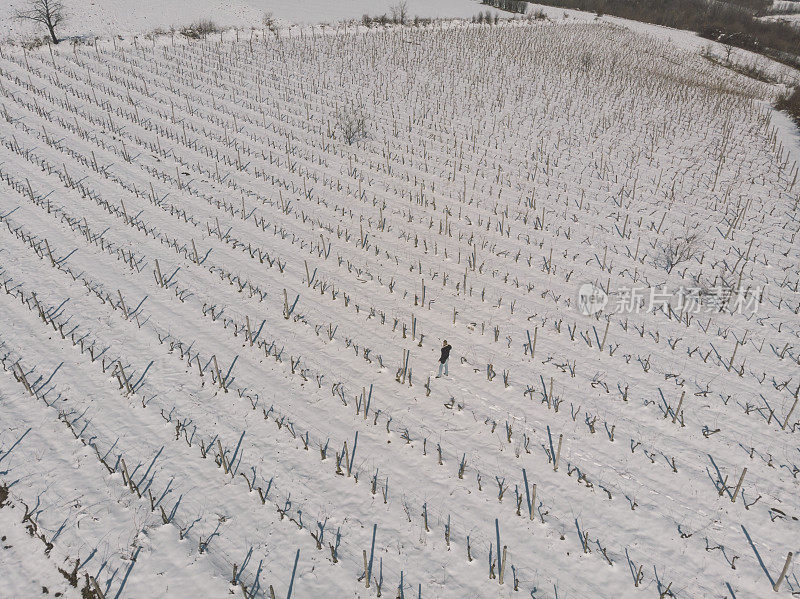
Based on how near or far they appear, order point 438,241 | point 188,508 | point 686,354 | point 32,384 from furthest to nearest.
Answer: point 438,241 → point 686,354 → point 32,384 → point 188,508

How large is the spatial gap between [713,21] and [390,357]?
65.3 meters

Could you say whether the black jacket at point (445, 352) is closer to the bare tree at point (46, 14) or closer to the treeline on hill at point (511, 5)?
the bare tree at point (46, 14)

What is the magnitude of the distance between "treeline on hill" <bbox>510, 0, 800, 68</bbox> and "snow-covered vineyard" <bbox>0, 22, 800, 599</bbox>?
34943mm

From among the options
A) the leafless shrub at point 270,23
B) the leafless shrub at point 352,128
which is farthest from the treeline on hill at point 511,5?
the leafless shrub at point 352,128

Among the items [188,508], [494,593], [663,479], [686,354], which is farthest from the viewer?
[686,354]

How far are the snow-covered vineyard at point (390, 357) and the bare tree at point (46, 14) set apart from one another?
30.2 ft

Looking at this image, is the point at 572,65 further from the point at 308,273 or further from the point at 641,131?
the point at 308,273

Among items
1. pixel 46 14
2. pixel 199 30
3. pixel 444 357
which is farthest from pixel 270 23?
pixel 444 357

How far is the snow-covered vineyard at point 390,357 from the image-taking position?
16.7ft

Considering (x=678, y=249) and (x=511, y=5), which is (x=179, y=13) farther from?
(x=678, y=249)

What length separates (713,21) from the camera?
179 ft

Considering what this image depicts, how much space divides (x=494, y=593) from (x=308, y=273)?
6017 millimetres

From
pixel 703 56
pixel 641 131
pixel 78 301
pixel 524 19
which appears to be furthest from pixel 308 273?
pixel 524 19

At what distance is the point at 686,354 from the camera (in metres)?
7.69
